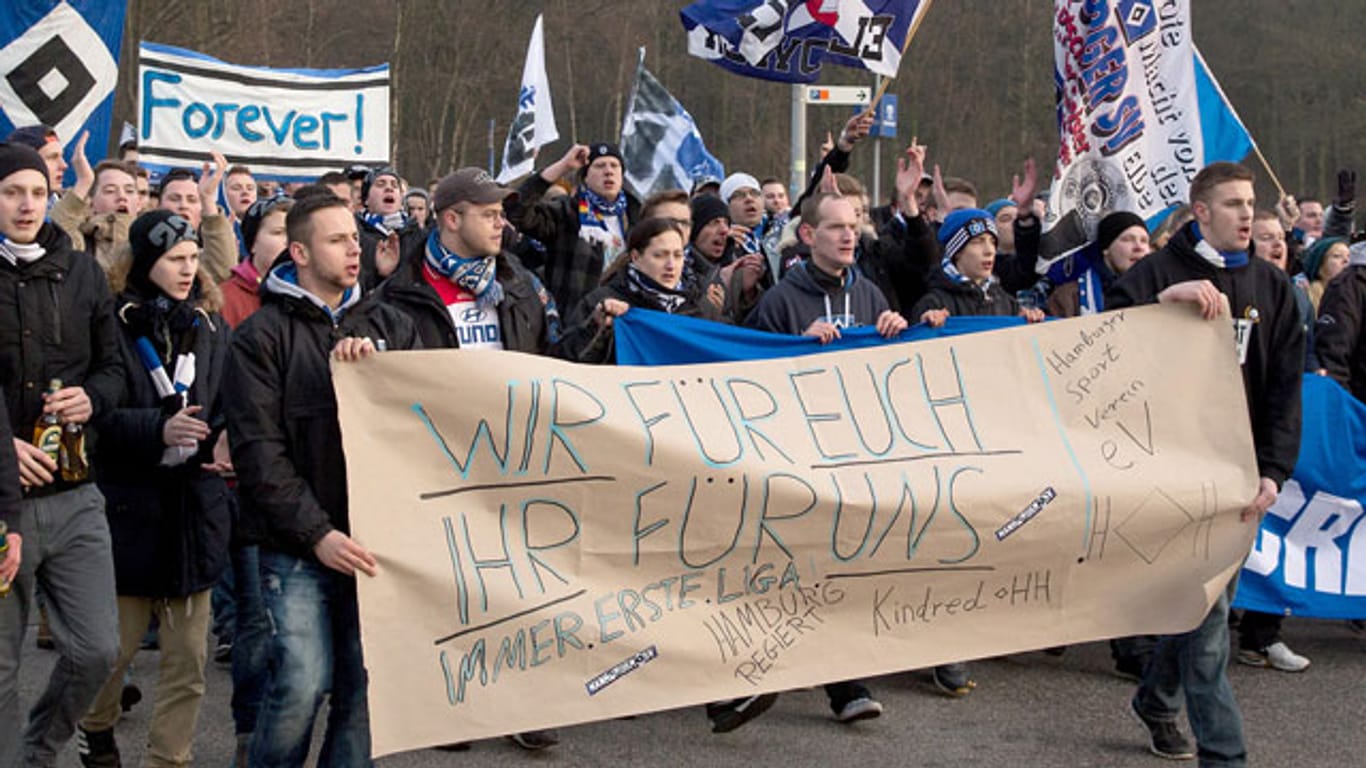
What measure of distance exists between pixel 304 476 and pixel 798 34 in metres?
5.54

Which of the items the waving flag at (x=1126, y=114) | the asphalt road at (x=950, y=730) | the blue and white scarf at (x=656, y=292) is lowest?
the asphalt road at (x=950, y=730)

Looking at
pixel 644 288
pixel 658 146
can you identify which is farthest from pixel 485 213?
pixel 658 146

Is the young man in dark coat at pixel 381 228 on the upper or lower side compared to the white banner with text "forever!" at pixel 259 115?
lower

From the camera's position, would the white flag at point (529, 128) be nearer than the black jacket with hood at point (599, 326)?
No

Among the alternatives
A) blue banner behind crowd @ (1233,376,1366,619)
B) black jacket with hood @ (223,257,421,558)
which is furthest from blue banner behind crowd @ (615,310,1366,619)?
black jacket with hood @ (223,257,421,558)

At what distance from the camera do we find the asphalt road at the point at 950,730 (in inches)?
215

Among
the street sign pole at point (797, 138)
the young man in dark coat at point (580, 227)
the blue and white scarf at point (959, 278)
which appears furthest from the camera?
the street sign pole at point (797, 138)

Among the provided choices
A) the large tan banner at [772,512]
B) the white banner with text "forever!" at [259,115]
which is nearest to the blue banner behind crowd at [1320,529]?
the large tan banner at [772,512]

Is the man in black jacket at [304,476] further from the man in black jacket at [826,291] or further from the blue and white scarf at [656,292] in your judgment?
the man in black jacket at [826,291]

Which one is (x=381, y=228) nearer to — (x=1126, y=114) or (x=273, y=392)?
(x=1126, y=114)

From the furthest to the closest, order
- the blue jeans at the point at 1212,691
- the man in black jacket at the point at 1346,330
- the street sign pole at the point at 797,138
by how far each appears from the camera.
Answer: the street sign pole at the point at 797,138 < the man in black jacket at the point at 1346,330 < the blue jeans at the point at 1212,691

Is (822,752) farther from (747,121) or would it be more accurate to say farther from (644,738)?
(747,121)

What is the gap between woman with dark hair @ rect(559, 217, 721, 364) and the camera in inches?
229

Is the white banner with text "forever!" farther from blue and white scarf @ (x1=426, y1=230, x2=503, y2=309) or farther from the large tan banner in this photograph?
the large tan banner
